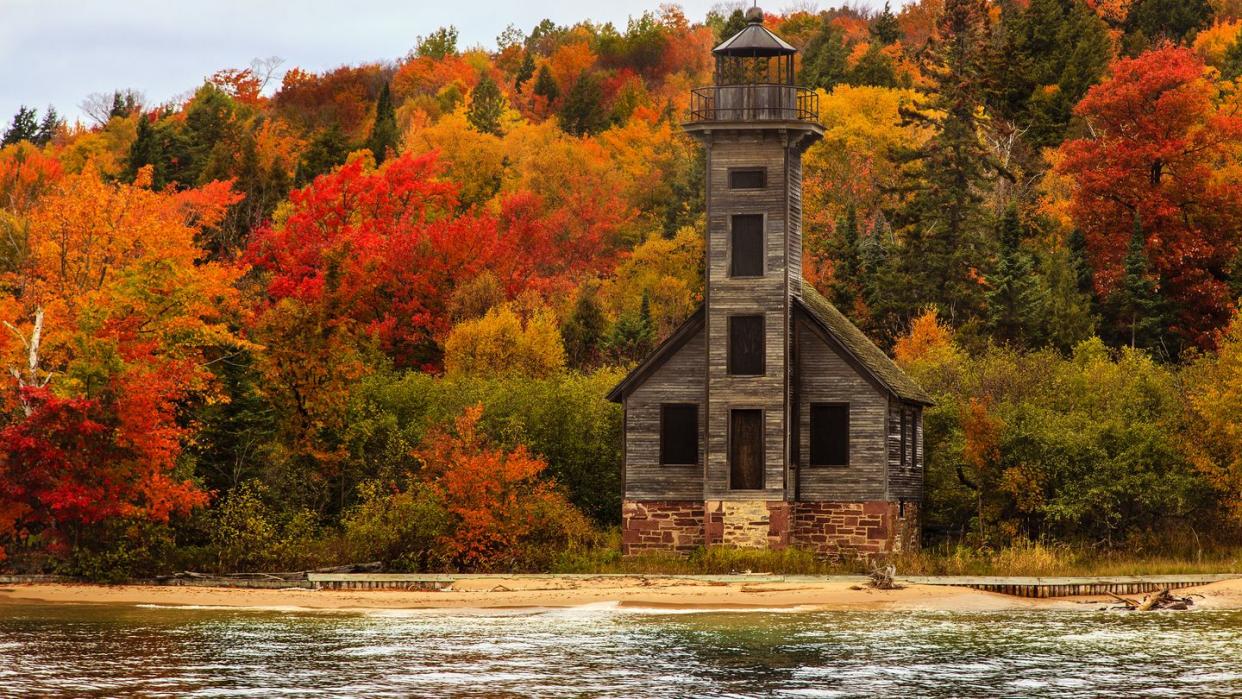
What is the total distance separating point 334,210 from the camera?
72.9 metres

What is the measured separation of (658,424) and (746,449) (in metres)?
2.92

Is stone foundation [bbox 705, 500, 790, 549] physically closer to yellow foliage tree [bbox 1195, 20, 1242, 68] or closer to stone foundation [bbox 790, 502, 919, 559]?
stone foundation [bbox 790, 502, 919, 559]

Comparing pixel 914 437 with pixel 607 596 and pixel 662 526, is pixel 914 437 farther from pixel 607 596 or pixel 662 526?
pixel 607 596

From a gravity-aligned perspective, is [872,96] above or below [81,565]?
above

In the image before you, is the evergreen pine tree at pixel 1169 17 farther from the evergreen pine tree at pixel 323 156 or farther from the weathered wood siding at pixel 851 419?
the weathered wood siding at pixel 851 419

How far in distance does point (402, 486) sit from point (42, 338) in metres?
11.1

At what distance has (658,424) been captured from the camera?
4884 cm

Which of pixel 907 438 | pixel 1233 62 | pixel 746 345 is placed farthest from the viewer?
pixel 1233 62

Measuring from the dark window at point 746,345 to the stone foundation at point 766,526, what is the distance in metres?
3.74

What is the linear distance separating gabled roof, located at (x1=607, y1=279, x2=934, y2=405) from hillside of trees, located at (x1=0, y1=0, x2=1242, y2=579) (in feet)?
9.49

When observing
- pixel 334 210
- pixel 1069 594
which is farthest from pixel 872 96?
pixel 1069 594

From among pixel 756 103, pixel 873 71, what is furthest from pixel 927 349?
pixel 873 71

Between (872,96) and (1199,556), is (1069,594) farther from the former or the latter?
(872,96)

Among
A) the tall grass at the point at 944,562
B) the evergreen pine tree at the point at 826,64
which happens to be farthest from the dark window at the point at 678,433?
the evergreen pine tree at the point at 826,64
